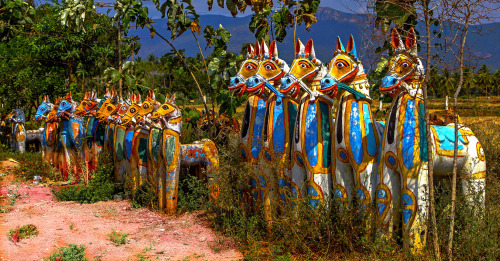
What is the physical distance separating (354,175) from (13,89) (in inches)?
597

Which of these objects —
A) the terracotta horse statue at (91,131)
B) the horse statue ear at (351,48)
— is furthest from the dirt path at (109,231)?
the horse statue ear at (351,48)

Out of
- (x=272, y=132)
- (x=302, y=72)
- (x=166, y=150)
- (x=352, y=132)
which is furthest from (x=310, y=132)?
(x=166, y=150)

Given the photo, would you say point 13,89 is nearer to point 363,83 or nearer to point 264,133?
point 264,133

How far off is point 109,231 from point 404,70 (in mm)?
5280

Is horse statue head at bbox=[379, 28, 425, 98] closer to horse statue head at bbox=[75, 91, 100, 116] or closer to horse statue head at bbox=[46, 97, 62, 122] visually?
horse statue head at bbox=[75, 91, 100, 116]

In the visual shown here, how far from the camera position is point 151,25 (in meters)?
12.2

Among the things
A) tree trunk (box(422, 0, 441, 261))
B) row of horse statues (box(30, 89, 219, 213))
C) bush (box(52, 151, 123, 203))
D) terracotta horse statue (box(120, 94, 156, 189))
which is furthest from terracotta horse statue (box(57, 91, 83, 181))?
tree trunk (box(422, 0, 441, 261))

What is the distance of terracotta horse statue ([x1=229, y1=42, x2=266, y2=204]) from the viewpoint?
290 inches

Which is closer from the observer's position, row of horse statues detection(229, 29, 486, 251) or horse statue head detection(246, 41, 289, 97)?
row of horse statues detection(229, 29, 486, 251)

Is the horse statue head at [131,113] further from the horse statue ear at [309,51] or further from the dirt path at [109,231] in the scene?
the horse statue ear at [309,51]

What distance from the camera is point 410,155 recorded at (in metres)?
5.55

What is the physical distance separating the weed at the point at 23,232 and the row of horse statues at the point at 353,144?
3606mm

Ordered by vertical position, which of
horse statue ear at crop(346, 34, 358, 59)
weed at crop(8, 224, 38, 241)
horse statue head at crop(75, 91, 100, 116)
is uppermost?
horse statue ear at crop(346, 34, 358, 59)

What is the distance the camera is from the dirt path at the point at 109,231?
6742 millimetres
